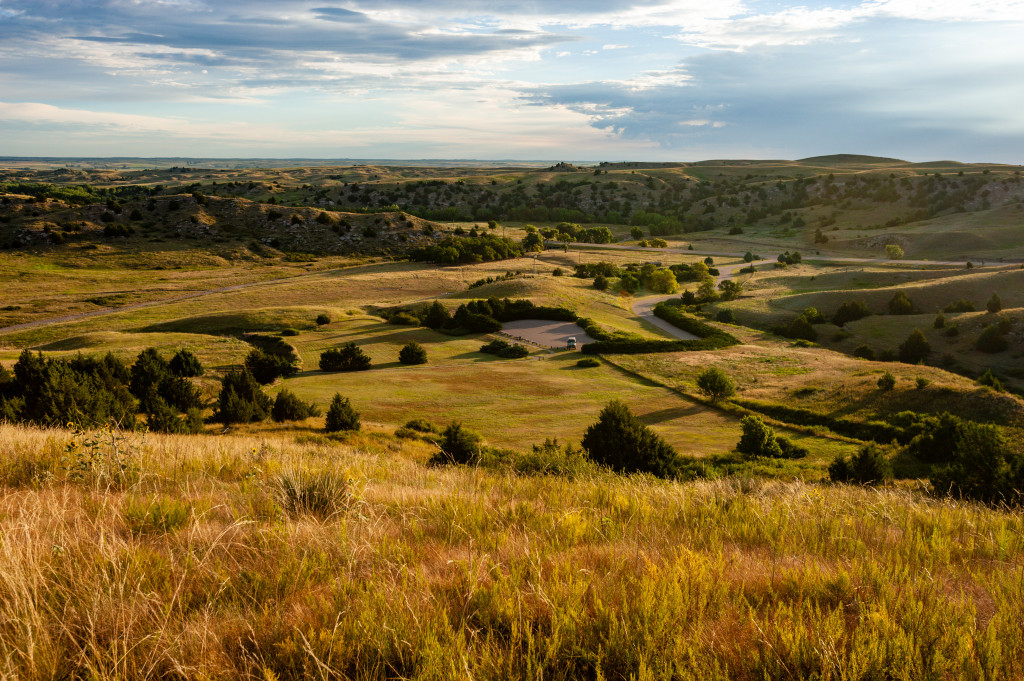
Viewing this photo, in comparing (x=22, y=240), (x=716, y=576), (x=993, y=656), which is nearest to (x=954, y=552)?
(x=993, y=656)

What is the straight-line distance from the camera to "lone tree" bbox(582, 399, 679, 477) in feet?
66.9

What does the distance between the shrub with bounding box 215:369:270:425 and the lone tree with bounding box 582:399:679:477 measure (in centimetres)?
1550

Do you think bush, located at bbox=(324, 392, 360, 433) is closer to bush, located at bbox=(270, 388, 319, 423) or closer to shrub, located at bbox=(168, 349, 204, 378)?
bush, located at bbox=(270, 388, 319, 423)

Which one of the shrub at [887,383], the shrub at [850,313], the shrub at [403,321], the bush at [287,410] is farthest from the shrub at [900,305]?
the bush at [287,410]

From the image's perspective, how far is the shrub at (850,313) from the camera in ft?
199

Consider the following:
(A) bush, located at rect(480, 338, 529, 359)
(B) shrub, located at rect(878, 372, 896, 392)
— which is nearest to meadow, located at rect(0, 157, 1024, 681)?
(B) shrub, located at rect(878, 372, 896, 392)

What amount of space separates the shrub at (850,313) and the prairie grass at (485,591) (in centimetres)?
6196

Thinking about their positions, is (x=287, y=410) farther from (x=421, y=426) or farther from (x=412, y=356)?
(x=412, y=356)

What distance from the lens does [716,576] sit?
4.47 metres

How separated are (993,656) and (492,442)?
23.3 meters

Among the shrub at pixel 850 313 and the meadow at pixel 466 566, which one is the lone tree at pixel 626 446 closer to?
the meadow at pixel 466 566

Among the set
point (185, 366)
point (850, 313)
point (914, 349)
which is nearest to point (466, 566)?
point (185, 366)

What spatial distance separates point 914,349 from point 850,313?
1261cm

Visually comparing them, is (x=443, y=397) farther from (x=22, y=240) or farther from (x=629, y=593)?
(x=22, y=240)
